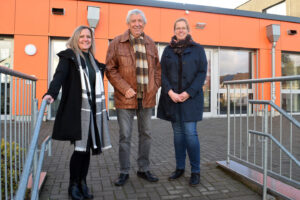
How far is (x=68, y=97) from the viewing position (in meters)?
2.40

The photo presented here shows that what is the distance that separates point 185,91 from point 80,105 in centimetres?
125

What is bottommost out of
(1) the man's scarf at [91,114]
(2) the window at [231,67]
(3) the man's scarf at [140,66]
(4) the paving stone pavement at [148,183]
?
(4) the paving stone pavement at [148,183]

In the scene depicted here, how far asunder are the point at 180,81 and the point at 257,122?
109 centimetres

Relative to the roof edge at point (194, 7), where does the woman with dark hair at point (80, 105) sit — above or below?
below

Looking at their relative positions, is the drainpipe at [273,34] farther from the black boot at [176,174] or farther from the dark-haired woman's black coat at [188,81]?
the black boot at [176,174]

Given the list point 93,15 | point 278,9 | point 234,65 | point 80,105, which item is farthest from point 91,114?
point 278,9

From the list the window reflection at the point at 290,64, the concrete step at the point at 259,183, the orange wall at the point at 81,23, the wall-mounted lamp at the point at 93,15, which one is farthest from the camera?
the window reflection at the point at 290,64

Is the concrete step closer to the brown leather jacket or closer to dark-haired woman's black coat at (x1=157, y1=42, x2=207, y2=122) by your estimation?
dark-haired woman's black coat at (x1=157, y1=42, x2=207, y2=122)

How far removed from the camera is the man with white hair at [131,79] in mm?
2918

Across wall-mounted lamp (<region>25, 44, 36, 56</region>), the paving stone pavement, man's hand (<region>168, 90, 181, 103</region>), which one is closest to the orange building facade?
wall-mounted lamp (<region>25, 44, 36, 56</region>)

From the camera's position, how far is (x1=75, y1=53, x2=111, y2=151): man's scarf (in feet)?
7.89

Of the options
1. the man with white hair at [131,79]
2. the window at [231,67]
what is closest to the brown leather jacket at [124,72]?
the man with white hair at [131,79]

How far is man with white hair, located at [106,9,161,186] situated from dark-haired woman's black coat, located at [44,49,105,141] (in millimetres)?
593

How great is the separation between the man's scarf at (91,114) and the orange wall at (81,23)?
6.70m
